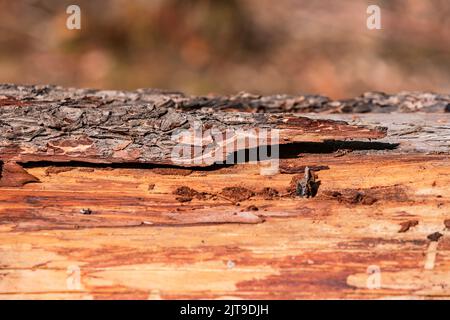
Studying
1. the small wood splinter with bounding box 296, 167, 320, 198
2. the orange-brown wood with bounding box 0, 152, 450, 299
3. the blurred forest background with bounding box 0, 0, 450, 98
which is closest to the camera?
the orange-brown wood with bounding box 0, 152, 450, 299

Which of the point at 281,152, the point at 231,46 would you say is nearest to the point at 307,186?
the point at 281,152

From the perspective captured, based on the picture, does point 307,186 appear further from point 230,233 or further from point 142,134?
point 142,134

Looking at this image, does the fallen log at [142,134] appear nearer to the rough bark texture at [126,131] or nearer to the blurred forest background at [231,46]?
the rough bark texture at [126,131]

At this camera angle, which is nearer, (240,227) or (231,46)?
(240,227)

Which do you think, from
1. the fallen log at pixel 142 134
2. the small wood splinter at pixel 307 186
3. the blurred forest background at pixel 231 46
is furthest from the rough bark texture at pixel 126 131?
the blurred forest background at pixel 231 46

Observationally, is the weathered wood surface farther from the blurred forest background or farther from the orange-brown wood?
the blurred forest background

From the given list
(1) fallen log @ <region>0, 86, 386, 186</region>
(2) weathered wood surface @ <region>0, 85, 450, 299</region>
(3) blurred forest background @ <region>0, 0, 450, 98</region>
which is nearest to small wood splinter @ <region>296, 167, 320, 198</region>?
(2) weathered wood surface @ <region>0, 85, 450, 299</region>
